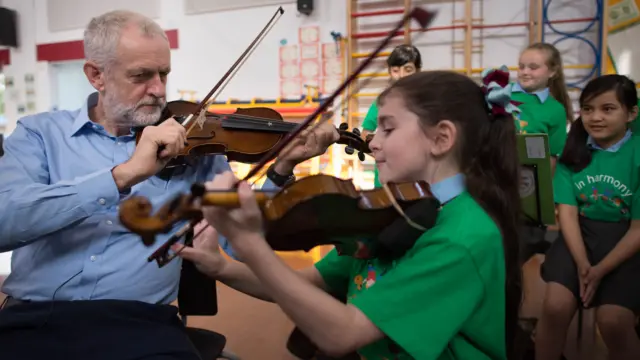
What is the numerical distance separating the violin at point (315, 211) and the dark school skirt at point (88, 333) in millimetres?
306

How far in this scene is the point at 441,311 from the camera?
2.58ft

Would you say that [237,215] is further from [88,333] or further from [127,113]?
[127,113]

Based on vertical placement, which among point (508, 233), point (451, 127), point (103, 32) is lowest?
point (508, 233)

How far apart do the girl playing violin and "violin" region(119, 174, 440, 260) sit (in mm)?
55

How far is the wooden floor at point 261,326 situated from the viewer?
84.8 inches

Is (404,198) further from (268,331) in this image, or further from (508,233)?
(268,331)

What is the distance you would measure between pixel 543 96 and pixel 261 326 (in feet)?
6.02

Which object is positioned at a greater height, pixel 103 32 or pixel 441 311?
pixel 103 32

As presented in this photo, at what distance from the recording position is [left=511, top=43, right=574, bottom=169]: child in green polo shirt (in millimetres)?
2354

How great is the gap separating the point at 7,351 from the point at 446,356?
948 mm

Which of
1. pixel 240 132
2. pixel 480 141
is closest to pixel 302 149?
pixel 240 132

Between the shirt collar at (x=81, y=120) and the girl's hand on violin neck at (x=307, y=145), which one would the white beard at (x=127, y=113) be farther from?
the girl's hand on violin neck at (x=307, y=145)

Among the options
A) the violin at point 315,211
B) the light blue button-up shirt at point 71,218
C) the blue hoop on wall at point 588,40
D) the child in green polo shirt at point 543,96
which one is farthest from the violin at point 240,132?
the blue hoop on wall at point 588,40

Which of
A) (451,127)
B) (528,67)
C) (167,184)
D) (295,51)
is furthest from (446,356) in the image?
(295,51)
